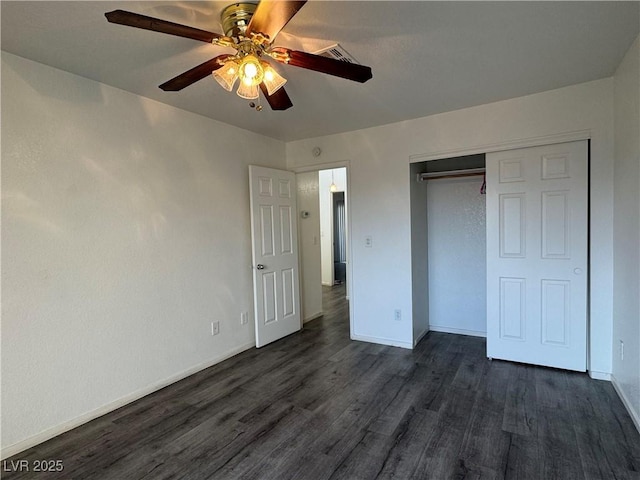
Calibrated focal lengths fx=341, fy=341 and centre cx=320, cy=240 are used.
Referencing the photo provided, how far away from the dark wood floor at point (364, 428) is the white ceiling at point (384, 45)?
96.2 inches

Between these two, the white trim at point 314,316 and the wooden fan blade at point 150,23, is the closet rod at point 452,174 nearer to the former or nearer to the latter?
the white trim at point 314,316

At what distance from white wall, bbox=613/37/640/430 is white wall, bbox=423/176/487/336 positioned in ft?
4.57

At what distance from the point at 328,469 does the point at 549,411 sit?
166 cm

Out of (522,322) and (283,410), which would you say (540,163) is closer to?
(522,322)

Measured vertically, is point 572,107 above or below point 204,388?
above

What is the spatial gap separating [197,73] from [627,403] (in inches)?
139

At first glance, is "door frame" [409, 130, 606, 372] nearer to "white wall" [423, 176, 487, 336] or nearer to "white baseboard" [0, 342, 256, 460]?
"white wall" [423, 176, 487, 336]

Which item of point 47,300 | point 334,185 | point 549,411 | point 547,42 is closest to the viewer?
point 547,42

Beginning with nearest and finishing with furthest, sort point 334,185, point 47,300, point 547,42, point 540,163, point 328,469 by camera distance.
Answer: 1. point 328,469
2. point 547,42
3. point 47,300
4. point 540,163
5. point 334,185

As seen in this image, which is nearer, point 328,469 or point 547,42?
point 328,469

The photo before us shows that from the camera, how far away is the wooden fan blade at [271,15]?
4.35 ft

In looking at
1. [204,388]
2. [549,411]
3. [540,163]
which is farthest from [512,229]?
[204,388]

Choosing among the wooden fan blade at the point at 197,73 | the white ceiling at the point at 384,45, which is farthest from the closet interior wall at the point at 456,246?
the wooden fan blade at the point at 197,73

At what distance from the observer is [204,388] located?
291 centimetres
